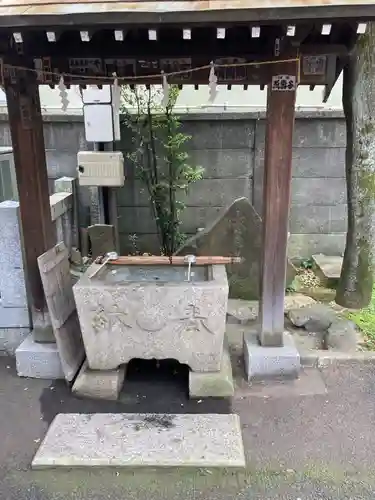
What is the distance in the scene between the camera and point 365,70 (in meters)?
5.27

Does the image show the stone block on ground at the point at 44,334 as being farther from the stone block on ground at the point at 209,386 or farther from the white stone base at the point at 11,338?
the stone block on ground at the point at 209,386

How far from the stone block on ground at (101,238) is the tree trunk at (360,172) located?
357 centimetres

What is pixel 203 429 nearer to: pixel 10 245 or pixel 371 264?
pixel 10 245

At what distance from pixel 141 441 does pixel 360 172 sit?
413 cm

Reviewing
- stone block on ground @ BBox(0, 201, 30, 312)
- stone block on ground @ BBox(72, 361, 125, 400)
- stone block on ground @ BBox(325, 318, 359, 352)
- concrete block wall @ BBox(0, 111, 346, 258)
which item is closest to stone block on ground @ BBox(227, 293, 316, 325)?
stone block on ground @ BBox(325, 318, 359, 352)

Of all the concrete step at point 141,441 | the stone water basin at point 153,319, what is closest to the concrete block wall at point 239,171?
the stone water basin at point 153,319

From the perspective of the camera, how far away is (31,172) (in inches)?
166

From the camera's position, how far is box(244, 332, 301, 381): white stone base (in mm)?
4332

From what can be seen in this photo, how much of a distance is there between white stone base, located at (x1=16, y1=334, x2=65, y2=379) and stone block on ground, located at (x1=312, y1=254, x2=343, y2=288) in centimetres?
422

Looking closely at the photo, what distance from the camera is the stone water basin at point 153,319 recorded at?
12.7 ft

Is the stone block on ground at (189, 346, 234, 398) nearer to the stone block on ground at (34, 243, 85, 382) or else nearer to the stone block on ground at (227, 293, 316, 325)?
the stone block on ground at (34, 243, 85, 382)

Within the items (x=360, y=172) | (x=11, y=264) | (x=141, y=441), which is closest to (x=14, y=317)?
(x=11, y=264)

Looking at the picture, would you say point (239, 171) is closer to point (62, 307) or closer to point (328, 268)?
point (328, 268)

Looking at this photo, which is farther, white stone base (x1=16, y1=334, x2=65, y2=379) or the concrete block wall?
the concrete block wall
